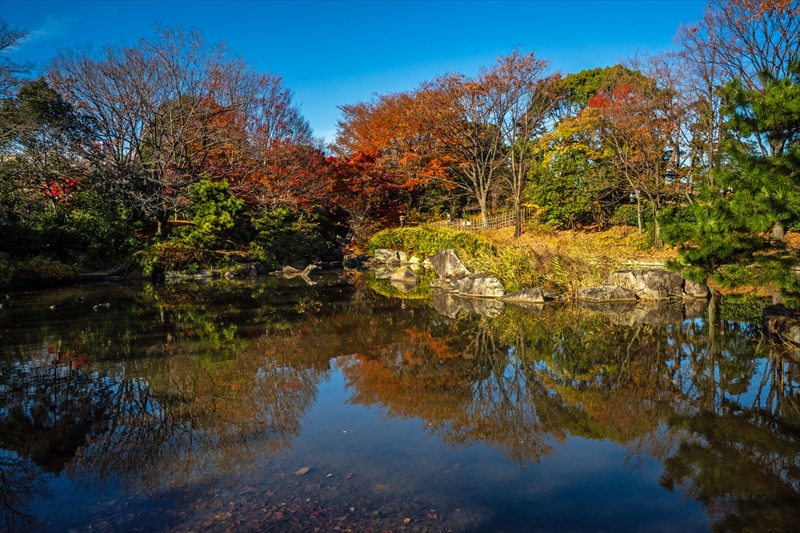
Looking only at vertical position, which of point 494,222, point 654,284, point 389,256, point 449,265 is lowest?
point 654,284

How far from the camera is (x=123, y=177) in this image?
74.5 ft

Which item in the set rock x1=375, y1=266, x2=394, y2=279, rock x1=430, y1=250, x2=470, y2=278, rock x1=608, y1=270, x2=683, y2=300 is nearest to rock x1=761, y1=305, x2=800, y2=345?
rock x1=608, y1=270, x2=683, y2=300

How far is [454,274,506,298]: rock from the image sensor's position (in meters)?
13.9

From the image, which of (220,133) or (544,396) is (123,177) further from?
(544,396)

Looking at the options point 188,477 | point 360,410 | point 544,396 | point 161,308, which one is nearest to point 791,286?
point 544,396

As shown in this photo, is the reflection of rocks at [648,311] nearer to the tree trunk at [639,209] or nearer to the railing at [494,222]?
the tree trunk at [639,209]

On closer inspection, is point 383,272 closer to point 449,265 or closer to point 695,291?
point 449,265

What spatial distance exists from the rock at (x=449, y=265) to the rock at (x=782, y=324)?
894 centimetres

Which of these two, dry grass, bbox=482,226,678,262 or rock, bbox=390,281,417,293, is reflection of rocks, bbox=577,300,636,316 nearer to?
dry grass, bbox=482,226,678,262

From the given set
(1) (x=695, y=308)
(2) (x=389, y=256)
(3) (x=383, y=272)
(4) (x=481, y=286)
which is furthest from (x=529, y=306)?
(2) (x=389, y=256)

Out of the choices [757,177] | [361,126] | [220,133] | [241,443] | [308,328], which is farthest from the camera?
[361,126]

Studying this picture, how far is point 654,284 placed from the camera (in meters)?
12.8

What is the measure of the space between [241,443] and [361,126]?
97.7ft

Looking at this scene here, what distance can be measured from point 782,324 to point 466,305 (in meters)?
6.38
